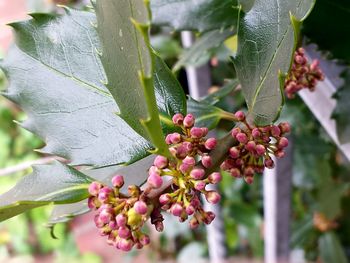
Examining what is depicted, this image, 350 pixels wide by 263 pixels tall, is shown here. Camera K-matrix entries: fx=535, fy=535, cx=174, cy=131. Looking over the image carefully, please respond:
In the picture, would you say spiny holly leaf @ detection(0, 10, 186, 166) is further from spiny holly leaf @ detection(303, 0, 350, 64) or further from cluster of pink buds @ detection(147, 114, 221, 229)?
spiny holly leaf @ detection(303, 0, 350, 64)

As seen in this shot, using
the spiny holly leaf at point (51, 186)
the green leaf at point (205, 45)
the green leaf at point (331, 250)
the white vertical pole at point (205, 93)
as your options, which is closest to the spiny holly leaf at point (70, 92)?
the spiny holly leaf at point (51, 186)

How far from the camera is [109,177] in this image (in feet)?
1.22

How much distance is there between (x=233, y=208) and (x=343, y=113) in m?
0.70

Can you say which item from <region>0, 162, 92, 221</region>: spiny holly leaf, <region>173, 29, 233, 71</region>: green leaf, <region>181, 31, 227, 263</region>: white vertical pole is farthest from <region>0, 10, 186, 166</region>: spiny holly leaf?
<region>181, 31, 227, 263</region>: white vertical pole

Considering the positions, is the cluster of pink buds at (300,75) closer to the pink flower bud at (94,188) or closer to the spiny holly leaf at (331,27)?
the spiny holly leaf at (331,27)

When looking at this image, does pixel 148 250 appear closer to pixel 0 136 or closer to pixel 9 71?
pixel 0 136

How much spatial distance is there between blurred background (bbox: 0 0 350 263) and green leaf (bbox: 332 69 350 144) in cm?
3

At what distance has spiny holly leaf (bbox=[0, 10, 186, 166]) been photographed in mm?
364

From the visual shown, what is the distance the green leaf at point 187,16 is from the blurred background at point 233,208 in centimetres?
7

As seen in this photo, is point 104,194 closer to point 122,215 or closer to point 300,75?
point 122,215

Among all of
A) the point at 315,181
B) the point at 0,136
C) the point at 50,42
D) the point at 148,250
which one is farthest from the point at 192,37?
the point at 0,136

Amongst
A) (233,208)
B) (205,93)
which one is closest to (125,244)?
(205,93)

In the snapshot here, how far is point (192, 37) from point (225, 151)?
51 centimetres

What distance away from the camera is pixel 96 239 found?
1858mm
